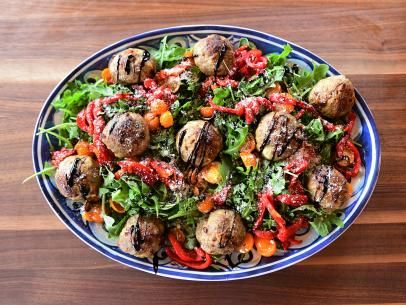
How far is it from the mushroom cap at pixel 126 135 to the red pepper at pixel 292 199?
3.63 ft

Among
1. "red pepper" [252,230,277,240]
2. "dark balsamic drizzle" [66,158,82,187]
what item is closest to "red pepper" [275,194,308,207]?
"red pepper" [252,230,277,240]

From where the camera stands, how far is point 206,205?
327cm

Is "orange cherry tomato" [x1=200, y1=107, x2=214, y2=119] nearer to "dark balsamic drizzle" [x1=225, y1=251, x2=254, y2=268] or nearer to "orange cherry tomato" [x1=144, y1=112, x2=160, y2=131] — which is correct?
"orange cherry tomato" [x1=144, y1=112, x2=160, y2=131]

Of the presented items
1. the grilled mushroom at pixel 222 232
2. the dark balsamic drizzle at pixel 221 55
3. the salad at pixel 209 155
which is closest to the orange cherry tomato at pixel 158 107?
the salad at pixel 209 155

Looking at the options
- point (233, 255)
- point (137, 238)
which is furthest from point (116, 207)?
point (233, 255)

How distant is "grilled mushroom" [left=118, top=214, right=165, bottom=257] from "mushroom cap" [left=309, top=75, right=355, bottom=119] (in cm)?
160

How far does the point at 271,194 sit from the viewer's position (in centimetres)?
324

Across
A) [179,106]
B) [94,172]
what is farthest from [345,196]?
[94,172]

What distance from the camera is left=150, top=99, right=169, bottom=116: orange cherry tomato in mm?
3295

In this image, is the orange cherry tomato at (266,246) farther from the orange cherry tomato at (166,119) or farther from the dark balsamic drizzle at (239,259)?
the orange cherry tomato at (166,119)

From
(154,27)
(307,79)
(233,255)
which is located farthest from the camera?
(154,27)

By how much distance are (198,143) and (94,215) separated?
3.52 ft

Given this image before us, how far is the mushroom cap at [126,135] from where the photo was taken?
10.3 ft

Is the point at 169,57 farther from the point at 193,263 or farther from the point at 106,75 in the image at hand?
the point at 193,263
